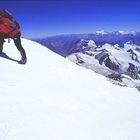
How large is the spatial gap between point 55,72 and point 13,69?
4271 mm

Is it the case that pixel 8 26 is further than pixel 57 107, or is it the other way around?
pixel 8 26

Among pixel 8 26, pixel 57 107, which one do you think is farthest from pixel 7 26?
pixel 57 107

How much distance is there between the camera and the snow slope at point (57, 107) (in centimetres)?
996

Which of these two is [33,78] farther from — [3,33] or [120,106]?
[120,106]

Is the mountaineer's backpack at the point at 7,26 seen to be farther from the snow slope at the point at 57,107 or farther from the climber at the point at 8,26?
the snow slope at the point at 57,107

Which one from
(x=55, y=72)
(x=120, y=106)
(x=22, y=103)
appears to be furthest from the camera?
(x=55, y=72)

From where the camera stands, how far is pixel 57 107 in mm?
12477

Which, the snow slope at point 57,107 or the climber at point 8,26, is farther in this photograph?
the climber at point 8,26

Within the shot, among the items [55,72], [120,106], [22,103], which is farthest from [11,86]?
[120,106]

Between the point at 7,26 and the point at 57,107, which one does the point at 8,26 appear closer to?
the point at 7,26

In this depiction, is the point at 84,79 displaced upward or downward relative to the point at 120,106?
upward

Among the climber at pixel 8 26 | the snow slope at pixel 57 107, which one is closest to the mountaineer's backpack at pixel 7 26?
the climber at pixel 8 26

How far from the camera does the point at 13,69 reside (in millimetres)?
15383

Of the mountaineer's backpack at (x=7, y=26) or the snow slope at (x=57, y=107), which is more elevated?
the mountaineer's backpack at (x=7, y=26)
